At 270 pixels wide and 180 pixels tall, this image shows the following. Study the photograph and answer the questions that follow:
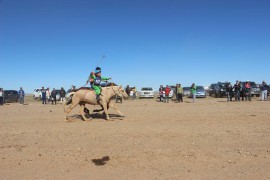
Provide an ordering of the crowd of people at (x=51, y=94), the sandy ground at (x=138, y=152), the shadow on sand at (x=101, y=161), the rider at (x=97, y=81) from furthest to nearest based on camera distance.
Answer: the crowd of people at (x=51, y=94), the rider at (x=97, y=81), the shadow on sand at (x=101, y=161), the sandy ground at (x=138, y=152)

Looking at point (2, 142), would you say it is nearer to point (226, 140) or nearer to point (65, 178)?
point (65, 178)

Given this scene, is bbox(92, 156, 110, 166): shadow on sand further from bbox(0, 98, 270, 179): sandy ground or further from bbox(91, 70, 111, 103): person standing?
bbox(91, 70, 111, 103): person standing

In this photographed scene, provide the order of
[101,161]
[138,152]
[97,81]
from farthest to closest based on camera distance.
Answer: [97,81]
[138,152]
[101,161]

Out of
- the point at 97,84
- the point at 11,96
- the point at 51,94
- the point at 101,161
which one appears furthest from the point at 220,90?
the point at 101,161

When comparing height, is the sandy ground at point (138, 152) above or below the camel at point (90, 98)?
below

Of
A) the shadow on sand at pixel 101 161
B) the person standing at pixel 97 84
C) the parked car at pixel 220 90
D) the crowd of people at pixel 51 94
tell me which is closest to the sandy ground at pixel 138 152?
the shadow on sand at pixel 101 161

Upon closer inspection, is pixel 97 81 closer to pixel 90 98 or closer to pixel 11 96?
pixel 90 98

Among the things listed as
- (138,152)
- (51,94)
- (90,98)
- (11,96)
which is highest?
(51,94)

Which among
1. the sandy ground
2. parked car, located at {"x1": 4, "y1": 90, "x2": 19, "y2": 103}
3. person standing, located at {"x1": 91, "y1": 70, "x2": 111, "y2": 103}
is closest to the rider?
person standing, located at {"x1": 91, "y1": 70, "x2": 111, "y2": 103}

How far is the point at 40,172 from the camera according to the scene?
733cm

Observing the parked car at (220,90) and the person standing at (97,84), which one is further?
the parked car at (220,90)

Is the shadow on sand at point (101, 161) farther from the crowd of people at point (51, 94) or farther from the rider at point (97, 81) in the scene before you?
the crowd of people at point (51, 94)

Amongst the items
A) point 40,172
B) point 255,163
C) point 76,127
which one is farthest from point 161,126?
point 40,172

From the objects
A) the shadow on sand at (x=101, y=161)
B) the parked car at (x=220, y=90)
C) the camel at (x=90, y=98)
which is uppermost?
the parked car at (x=220, y=90)
